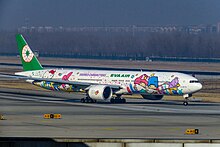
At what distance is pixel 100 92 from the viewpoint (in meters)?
60.1

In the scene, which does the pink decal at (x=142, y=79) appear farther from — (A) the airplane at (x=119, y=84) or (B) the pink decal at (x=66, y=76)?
(B) the pink decal at (x=66, y=76)

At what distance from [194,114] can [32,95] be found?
20.7m

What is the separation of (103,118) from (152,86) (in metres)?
13.7

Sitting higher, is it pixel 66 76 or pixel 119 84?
pixel 66 76

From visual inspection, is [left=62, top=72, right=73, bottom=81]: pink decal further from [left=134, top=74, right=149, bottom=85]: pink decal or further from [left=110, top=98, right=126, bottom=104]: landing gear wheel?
[left=134, top=74, right=149, bottom=85]: pink decal

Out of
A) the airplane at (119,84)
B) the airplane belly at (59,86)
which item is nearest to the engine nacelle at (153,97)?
the airplane at (119,84)

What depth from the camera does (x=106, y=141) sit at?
1065 inches

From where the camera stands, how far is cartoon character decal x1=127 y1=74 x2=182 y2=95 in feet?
196

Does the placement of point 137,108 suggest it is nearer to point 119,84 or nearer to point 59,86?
point 119,84

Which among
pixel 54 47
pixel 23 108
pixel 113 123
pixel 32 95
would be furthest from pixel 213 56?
pixel 113 123

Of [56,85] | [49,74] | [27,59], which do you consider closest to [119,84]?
[56,85]

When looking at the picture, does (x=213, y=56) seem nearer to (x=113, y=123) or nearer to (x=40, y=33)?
(x=40, y=33)

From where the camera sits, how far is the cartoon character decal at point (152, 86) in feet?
196

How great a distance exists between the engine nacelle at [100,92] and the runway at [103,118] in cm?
67
